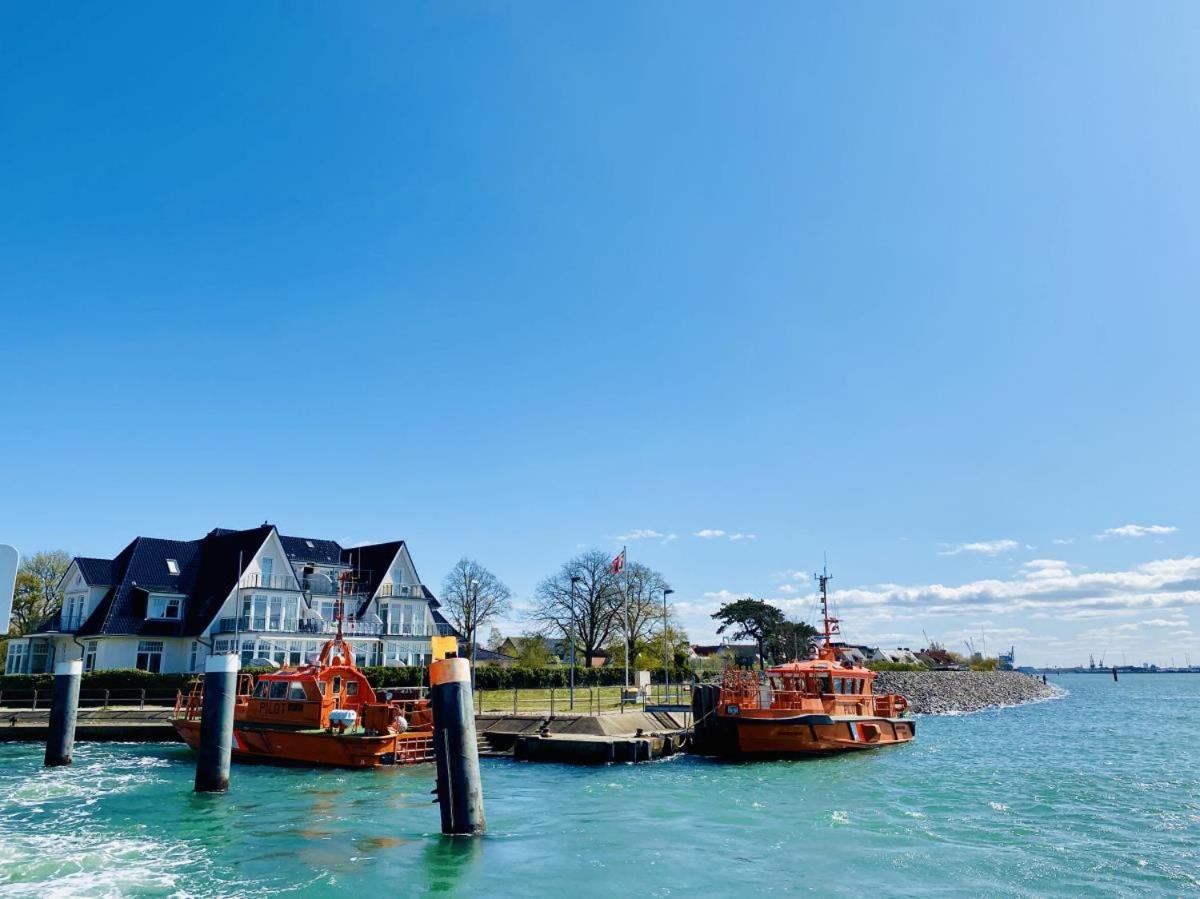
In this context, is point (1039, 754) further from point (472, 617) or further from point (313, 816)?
point (472, 617)

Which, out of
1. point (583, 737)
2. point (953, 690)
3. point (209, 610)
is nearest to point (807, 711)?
point (583, 737)

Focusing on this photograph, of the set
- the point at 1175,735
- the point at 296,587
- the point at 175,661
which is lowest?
the point at 1175,735

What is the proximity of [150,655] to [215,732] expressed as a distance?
35.6 metres

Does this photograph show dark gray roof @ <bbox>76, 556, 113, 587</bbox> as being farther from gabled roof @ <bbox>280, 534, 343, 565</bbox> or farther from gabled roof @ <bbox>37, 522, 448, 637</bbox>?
gabled roof @ <bbox>280, 534, 343, 565</bbox>

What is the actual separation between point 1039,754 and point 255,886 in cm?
3534

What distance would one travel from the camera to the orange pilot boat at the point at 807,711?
114ft

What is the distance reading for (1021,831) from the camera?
848 inches

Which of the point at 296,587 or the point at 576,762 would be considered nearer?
the point at 576,762

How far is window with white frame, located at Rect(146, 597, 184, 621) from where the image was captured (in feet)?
186

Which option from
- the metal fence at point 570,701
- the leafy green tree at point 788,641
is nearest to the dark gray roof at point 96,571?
the metal fence at point 570,701

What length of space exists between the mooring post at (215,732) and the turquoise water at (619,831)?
0.62 m

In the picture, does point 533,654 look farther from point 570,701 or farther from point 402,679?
point 570,701

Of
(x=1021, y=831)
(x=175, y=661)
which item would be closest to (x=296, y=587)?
(x=175, y=661)

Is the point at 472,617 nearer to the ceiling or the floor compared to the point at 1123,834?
nearer to the ceiling
